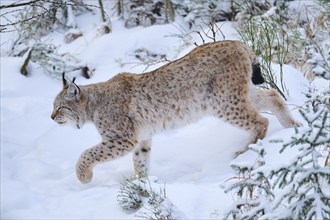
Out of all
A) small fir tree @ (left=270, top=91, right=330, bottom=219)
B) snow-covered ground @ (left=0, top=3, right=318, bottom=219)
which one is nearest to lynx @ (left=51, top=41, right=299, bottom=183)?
snow-covered ground @ (left=0, top=3, right=318, bottom=219)

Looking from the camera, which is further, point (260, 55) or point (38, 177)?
point (260, 55)

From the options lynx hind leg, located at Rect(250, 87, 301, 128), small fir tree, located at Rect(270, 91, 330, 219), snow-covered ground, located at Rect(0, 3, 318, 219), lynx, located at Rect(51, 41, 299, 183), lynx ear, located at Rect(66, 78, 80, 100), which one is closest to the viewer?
small fir tree, located at Rect(270, 91, 330, 219)

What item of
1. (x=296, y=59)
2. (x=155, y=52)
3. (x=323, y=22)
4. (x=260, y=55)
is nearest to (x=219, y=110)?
(x=260, y=55)

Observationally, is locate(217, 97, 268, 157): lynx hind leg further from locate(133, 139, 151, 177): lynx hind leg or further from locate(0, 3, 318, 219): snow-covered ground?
locate(133, 139, 151, 177): lynx hind leg

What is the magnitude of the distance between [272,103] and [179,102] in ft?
2.66

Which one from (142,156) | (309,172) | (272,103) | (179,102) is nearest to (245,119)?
(272,103)

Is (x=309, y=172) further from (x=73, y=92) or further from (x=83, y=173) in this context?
(x=73, y=92)

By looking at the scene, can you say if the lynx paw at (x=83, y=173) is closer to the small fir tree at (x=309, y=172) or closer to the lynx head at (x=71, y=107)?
the lynx head at (x=71, y=107)

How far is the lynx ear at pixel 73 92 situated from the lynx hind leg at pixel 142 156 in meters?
0.69

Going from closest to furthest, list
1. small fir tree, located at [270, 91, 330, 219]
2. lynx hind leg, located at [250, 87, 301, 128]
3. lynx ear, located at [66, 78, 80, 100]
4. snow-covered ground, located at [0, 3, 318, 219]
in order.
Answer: small fir tree, located at [270, 91, 330, 219]
snow-covered ground, located at [0, 3, 318, 219]
lynx hind leg, located at [250, 87, 301, 128]
lynx ear, located at [66, 78, 80, 100]

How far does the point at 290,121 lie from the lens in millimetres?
4895

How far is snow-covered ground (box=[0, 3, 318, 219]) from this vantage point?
4.11 metres

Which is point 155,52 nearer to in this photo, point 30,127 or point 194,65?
point 30,127

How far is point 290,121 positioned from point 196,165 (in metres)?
0.87
